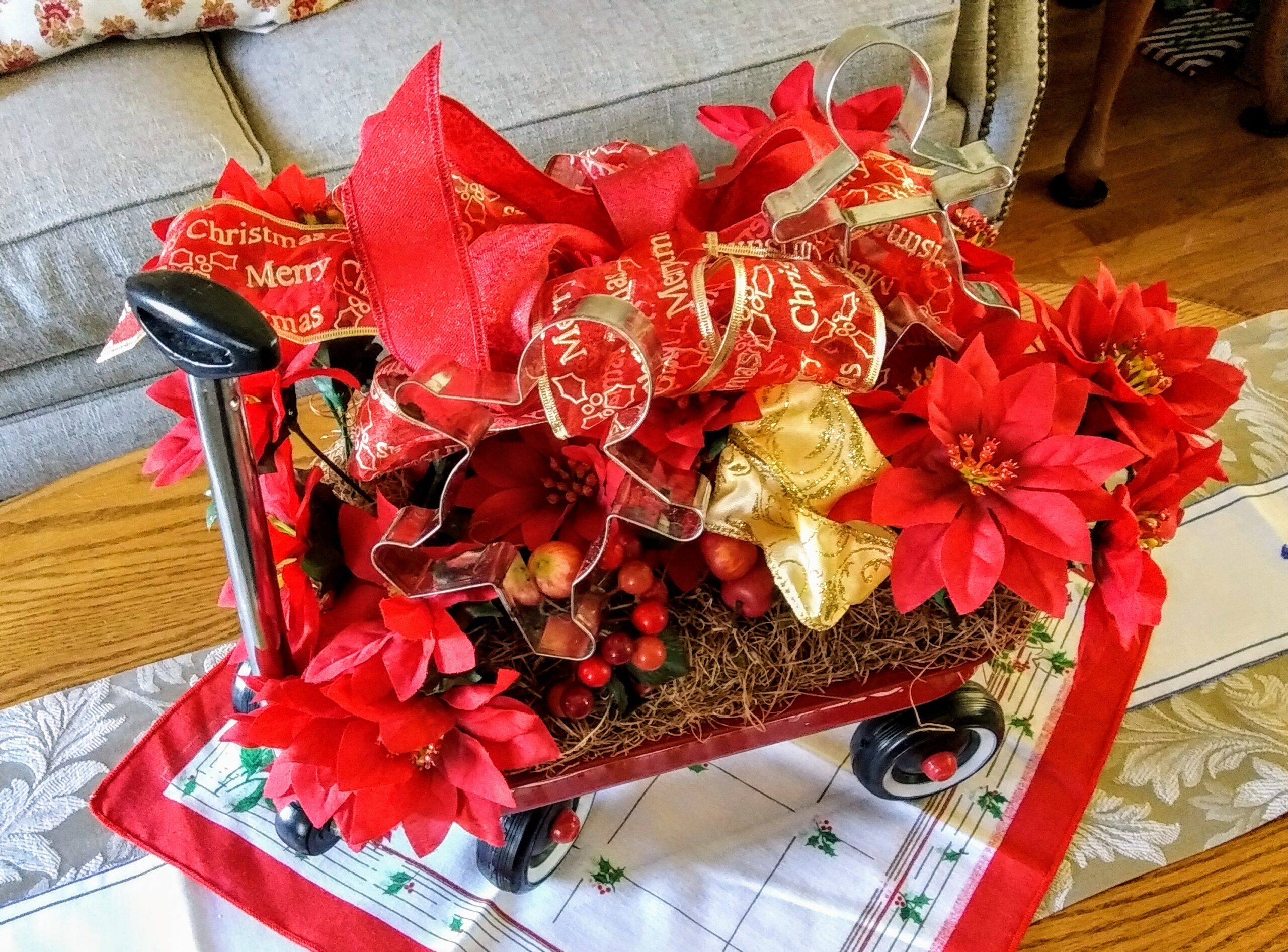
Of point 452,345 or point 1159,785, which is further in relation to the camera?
point 1159,785

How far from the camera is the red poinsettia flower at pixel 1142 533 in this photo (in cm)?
47

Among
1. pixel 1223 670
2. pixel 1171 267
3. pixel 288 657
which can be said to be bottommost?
pixel 1171 267

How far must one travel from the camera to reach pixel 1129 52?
143 centimetres

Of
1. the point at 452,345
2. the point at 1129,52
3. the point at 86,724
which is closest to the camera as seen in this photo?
the point at 452,345

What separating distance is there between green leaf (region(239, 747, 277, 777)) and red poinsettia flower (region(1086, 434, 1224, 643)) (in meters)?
0.51

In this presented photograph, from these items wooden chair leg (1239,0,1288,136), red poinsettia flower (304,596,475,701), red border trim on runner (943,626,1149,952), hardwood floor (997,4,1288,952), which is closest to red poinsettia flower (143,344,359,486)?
red poinsettia flower (304,596,475,701)

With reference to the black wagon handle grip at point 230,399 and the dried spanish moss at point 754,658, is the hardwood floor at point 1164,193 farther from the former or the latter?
the black wagon handle grip at point 230,399

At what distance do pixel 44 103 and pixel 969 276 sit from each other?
92cm

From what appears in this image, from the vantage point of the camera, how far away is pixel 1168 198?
1.55 meters

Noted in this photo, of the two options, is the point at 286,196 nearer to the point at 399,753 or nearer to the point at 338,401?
the point at 338,401

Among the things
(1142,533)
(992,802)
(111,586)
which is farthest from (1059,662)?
(111,586)

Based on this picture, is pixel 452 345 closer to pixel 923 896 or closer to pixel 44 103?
pixel 923 896

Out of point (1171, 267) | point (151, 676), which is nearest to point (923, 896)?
point (151, 676)

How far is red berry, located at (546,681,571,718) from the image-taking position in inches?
19.5
